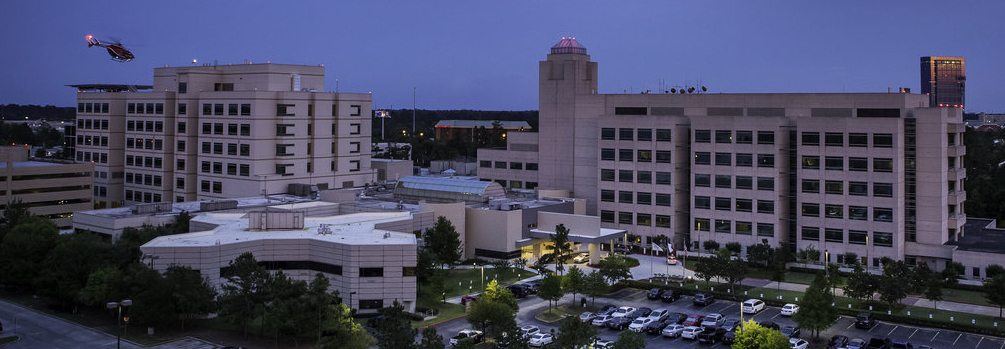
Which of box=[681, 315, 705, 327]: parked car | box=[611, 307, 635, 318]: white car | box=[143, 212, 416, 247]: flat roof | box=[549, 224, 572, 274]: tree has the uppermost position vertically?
box=[143, 212, 416, 247]: flat roof

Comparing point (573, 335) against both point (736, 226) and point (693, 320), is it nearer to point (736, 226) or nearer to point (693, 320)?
point (693, 320)

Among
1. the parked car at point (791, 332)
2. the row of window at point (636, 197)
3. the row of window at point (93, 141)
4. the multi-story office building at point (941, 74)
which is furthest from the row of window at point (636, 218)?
the multi-story office building at point (941, 74)

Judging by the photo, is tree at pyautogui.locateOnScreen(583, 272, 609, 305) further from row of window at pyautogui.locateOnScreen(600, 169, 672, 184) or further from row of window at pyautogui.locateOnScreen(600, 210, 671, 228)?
row of window at pyautogui.locateOnScreen(600, 169, 672, 184)

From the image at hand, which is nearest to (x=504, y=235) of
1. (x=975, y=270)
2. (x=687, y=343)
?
(x=687, y=343)

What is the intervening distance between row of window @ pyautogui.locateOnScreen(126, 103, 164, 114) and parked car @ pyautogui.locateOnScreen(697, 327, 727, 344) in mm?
84723

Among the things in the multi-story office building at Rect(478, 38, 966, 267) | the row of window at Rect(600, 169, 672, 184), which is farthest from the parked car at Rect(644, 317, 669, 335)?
the row of window at Rect(600, 169, 672, 184)

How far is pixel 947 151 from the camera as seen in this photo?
86562 mm

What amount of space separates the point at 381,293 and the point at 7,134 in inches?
6777

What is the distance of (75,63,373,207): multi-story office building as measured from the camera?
4156 inches

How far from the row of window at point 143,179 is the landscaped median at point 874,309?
70956mm

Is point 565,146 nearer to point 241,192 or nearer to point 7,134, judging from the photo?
point 241,192

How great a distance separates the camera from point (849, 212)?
87000mm

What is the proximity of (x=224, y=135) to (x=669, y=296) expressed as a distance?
62.4 meters

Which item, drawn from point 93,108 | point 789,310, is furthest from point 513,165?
point 93,108
